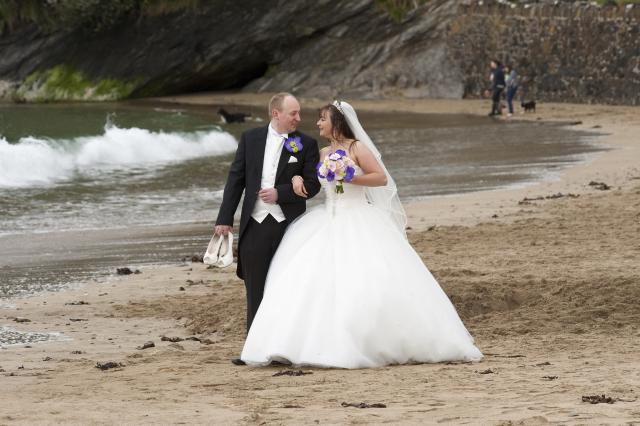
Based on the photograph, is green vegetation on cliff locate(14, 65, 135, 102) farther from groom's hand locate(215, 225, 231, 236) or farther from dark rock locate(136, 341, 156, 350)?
groom's hand locate(215, 225, 231, 236)

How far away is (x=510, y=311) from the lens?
360 inches

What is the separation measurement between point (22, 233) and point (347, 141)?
24.1 ft

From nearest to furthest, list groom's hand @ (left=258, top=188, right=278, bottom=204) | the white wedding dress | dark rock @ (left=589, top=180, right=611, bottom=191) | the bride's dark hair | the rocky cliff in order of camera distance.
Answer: the white wedding dress
groom's hand @ (left=258, top=188, right=278, bottom=204)
the bride's dark hair
dark rock @ (left=589, top=180, right=611, bottom=191)
the rocky cliff

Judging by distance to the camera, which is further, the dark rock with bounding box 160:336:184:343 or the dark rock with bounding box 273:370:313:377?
the dark rock with bounding box 160:336:184:343

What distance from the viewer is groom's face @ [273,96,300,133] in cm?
785

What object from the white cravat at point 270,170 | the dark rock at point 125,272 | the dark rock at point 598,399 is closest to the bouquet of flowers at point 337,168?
the white cravat at point 270,170

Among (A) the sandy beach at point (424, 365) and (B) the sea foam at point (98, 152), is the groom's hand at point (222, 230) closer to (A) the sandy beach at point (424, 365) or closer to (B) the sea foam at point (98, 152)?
(A) the sandy beach at point (424, 365)

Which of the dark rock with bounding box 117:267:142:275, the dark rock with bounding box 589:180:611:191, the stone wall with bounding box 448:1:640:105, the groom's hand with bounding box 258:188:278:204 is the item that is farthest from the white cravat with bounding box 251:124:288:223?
the stone wall with bounding box 448:1:640:105

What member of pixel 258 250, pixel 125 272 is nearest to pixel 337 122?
pixel 258 250

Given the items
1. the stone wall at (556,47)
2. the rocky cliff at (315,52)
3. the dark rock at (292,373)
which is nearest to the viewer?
the dark rock at (292,373)

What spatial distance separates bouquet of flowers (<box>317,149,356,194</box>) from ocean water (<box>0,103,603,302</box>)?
3827 millimetres

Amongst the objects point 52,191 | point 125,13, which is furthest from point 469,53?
point 52,191

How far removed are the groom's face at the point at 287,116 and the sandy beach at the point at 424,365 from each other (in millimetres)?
1538

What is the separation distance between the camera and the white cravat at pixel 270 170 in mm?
7949
